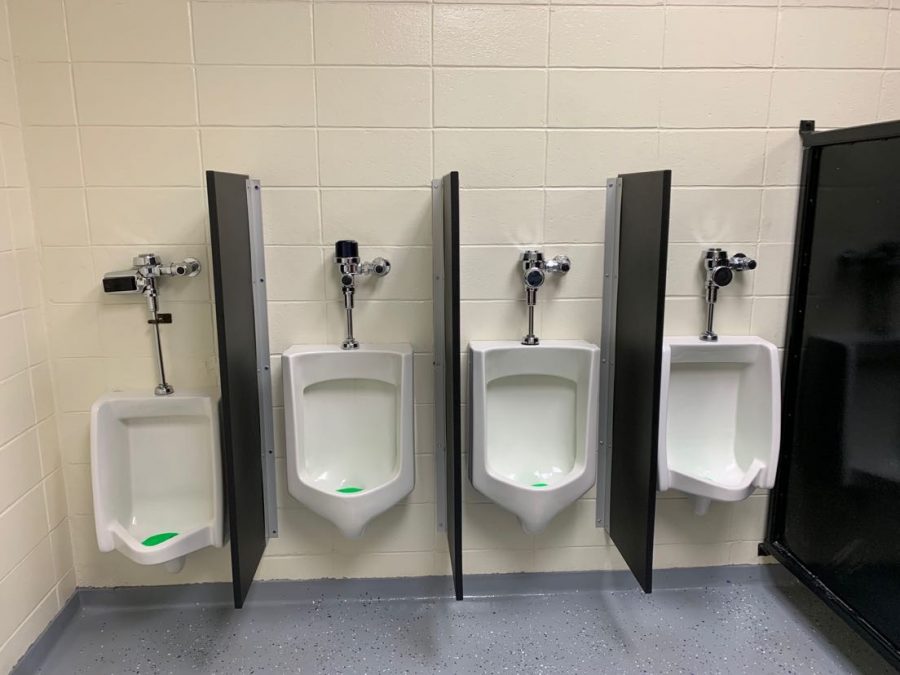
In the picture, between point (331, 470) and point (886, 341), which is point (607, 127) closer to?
point (886, 341)

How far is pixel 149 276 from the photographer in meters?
1.68

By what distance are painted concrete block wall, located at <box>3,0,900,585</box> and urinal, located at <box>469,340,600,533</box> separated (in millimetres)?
103

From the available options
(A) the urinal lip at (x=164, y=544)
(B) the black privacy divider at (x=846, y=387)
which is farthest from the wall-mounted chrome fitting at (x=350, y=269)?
(B) the black privacy divider at (x=846, y=387)

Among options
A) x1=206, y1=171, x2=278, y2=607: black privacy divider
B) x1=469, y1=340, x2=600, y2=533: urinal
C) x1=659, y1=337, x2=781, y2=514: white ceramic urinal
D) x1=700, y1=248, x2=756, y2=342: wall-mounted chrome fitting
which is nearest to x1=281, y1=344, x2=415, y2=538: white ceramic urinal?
x1=206, y1=171, x2=278, y2=607: black privacy divider

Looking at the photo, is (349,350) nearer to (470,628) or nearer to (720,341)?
(470,628)

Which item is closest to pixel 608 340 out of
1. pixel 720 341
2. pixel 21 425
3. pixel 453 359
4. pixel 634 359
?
pixel 634 359

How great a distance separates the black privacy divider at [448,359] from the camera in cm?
144

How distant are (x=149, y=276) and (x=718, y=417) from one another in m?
1.66

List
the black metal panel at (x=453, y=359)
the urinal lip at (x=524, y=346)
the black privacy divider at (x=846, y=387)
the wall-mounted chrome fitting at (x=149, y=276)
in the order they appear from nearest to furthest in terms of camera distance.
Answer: the black metal panel at (x=453, y=359), the black privacy divider at (x=846, y=387), the wall-mounted chrome fitting at (x=149, y=276), the urinal lip at (x=524, y=346)

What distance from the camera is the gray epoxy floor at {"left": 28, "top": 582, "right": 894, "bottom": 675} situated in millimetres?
1692

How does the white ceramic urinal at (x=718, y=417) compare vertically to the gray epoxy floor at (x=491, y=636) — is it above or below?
above

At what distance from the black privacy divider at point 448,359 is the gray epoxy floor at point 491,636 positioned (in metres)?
0.28

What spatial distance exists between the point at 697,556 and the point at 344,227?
149 centimetres

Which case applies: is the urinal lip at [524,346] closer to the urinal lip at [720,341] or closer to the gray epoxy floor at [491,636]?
the urinal lip at [720,341]
